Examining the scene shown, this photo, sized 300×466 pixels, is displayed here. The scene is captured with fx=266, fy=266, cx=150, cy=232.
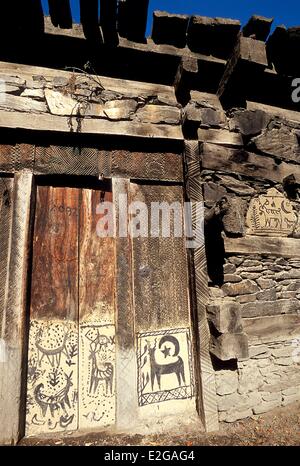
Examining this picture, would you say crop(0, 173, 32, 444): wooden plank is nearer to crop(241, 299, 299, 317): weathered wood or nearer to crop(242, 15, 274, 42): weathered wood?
crop(241, 299, 299, 317): weathered wood

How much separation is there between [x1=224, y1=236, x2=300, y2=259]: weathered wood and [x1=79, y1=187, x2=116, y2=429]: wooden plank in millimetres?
1313

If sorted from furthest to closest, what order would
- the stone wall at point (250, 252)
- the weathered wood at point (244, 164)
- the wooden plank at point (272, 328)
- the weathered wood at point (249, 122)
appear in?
the weathered wood at point (249, 122) → the weathered wood at point (244, 164) → the wooden plank at point (272, 328) → the stone wall at point (250, 252)

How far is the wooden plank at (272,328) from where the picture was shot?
2.84 metres

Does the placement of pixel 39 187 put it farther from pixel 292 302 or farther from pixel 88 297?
pixel 292 302

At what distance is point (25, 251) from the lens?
2.54 metres

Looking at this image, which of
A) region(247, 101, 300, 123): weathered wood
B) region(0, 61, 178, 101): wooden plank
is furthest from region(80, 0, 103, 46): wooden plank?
region(247, 101, 300, 123): weathered wood

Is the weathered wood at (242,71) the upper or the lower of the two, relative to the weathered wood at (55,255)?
upper

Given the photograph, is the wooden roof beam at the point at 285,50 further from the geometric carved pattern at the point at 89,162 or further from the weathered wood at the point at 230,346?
the weathered wood at the point at 230,346

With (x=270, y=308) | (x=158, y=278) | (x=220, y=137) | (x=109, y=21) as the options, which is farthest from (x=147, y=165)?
(x=270, y=308)

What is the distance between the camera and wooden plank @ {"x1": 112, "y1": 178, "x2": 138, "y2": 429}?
2.48 meters

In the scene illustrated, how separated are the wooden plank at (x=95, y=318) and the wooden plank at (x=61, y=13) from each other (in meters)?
1.77

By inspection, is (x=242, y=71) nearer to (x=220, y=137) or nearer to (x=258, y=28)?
(x=258, y=28)

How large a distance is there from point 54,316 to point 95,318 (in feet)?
1.30

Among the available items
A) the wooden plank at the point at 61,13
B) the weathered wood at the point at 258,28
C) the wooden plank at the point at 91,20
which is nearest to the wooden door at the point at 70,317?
the wooden plank at the point at 91,20
